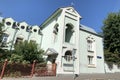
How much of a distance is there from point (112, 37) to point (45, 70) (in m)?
17.5

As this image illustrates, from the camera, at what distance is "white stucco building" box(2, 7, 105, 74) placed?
1611cm

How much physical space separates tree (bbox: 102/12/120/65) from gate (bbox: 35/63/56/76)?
39.1ft

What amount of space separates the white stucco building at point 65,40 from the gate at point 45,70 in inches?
25.5

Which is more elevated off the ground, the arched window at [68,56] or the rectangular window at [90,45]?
the rectangular window at [90,45]

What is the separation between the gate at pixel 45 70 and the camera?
→ 43.6 feet

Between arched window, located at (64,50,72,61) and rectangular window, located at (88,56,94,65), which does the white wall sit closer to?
rectangular window, located at (88,56,94,65)

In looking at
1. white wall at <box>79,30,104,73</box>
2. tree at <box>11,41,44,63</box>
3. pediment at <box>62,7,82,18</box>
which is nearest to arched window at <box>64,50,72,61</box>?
white wall at <box>79,30,104,73</box>

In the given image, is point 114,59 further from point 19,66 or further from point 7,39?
point 7,39

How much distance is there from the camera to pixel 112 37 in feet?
82.1

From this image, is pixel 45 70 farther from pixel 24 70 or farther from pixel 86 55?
pixel 86 55

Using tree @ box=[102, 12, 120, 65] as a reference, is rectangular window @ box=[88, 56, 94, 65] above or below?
below

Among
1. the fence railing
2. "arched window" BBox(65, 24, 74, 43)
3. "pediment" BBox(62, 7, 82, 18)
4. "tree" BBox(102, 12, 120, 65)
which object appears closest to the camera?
the fence railing

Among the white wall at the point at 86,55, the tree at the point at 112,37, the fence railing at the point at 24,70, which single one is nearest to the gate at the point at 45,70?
the fence railing at the point at 24,70

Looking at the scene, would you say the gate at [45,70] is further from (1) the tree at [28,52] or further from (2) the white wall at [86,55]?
(2) the white wall at [86,55]
